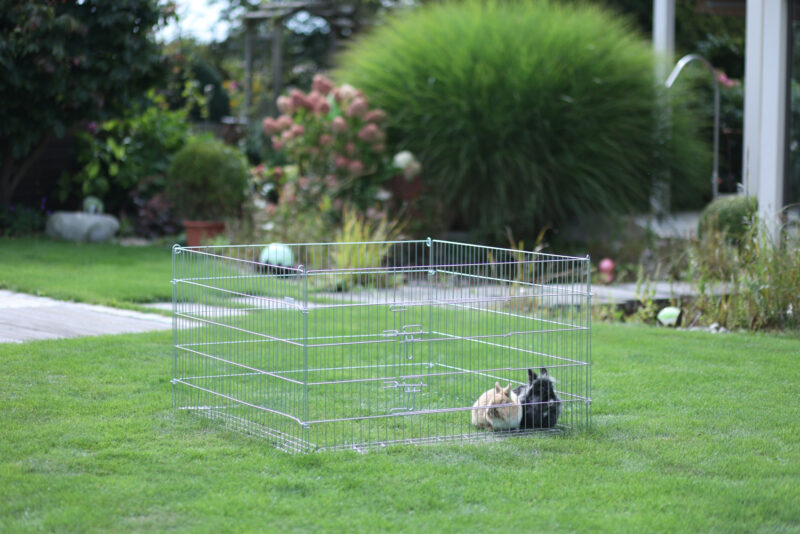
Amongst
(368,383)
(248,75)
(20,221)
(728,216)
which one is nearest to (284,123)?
(20,221)

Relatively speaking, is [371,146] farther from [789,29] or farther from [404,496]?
[404,496]

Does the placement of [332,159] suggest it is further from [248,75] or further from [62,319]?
[248,75]

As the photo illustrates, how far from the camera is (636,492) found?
311cm

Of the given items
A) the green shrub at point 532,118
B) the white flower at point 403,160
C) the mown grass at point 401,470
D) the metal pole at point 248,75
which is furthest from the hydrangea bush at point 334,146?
the metal pole at point 248,75

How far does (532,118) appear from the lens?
936 centimetres

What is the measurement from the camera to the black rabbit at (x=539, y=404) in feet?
12.8

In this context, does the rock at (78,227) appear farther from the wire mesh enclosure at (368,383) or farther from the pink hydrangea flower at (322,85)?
the wire mesh enclosure at (368,383)

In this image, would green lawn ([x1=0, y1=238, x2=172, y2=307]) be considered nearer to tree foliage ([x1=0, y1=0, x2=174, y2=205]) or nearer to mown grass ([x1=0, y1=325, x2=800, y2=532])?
tree foliage ([x1=0, y1=0, x2=174, y2=205])

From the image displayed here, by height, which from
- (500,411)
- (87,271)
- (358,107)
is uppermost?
(358,107)

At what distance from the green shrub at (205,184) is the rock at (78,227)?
82cm

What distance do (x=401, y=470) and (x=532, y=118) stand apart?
21.5 ft

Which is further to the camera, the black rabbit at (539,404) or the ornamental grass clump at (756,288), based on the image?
the ornamental grass clump at (756,288)

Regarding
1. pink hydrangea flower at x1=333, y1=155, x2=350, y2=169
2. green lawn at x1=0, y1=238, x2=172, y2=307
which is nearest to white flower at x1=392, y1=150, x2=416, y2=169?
pink hydrangea flower at x1=333, y1=155, x2=350, y2=169

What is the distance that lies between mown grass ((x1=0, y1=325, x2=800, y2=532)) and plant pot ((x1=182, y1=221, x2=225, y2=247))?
519 centimetres
